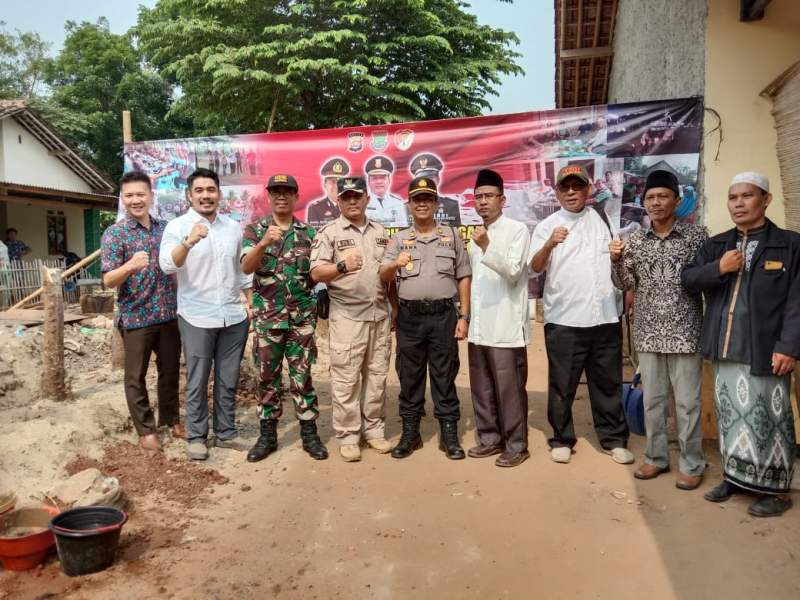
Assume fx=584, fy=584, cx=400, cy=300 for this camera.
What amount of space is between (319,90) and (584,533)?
12.4 m

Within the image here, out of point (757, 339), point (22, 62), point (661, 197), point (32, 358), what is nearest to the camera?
point (757, 339)

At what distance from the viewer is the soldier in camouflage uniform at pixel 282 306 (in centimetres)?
393

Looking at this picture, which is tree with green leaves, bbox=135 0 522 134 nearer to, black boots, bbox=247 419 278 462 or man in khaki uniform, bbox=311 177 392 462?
man in khaki uniform, bbox=311 177 392 462

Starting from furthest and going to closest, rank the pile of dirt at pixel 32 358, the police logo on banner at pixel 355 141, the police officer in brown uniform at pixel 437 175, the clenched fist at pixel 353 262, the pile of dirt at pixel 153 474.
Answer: the pile of dirt at pixel 32 358
the police logo on banner at pixel 355 141
the police officer in brown uniform at pixel 437 175
the clenched fist at pixel 353 262
the pile of dirt at pixel 153 474

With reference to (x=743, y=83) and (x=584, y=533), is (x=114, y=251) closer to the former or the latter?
(x=584, y=533)

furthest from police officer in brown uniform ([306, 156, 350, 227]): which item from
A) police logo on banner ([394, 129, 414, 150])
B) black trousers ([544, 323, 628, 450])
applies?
black trousers ([544, 323, 628, 450])

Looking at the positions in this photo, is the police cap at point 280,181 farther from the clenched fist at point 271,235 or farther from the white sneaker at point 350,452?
the white sneaker at point 350,452

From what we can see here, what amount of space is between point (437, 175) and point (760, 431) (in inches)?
127

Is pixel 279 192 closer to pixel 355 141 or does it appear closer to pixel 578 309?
pixel 355 141

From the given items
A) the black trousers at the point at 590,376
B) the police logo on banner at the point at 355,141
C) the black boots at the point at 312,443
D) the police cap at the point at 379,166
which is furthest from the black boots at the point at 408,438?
the police logo on banner at the point at 355,141

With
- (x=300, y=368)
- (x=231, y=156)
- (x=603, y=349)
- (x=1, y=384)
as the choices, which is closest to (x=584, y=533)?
(x=603, y=349)

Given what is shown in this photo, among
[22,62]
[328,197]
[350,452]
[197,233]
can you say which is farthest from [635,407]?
[22,62]

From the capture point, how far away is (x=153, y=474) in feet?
12.3

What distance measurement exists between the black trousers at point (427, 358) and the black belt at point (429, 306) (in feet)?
0.07
